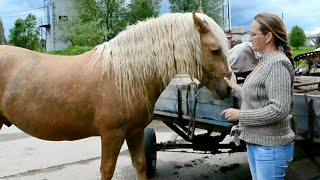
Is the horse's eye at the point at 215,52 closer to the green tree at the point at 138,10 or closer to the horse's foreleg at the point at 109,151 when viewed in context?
the horse's foreleg at the point at 109,151

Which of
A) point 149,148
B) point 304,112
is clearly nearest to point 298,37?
point 149,148

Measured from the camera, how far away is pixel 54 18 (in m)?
34.7

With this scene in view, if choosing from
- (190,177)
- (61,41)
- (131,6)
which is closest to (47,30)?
(61,41)

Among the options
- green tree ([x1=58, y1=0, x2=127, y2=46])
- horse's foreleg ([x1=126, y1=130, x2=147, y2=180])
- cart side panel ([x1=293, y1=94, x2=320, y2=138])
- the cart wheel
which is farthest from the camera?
green tree ([x1=58, y1=0, x2=127, y2=46])

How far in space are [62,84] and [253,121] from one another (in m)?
1.54

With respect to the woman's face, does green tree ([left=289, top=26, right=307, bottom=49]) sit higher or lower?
higher

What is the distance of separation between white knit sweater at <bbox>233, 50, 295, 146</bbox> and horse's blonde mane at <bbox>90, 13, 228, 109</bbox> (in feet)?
2.20

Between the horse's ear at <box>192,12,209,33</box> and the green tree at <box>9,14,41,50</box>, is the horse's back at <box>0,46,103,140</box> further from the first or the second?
the green tree at <box>9,14,41,50</box>

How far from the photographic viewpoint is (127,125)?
2879 millimetres

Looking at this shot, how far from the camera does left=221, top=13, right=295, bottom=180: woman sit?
2.04m

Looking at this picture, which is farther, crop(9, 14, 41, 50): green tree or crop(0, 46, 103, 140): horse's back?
crop(9, 14, 41, 50): green tree

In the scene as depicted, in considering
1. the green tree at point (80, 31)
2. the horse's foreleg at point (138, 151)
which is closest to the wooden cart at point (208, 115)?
the horse's foreleg at point (138, 151)

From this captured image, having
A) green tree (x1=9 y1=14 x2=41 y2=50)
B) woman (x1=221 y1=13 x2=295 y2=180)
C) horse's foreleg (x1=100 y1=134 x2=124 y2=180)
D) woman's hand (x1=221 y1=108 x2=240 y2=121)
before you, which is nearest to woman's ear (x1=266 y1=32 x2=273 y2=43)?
woman (x1=221 y1=13 x2=295 y2=180)

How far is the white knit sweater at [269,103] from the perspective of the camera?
203 centimetres
